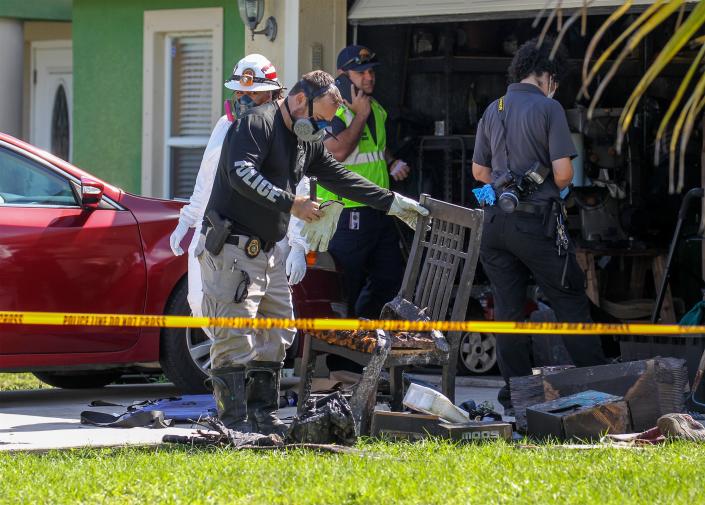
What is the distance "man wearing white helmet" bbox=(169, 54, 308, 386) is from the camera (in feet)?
22.8

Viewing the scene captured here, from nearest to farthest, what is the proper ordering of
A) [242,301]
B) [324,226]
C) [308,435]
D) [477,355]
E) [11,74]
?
[308,435]
[242,301]
[324,226]
[477,355]
[11,74]

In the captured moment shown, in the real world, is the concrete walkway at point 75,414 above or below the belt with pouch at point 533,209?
below

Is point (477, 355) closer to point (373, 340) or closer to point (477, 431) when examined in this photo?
point (373, 340)

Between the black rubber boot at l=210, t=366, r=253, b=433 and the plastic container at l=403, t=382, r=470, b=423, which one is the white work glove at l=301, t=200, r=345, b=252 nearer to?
the black rubber boot at l=210, t=366, r=253, b=433

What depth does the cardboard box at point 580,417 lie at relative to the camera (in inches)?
243

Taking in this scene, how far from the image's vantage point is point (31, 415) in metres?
7.67

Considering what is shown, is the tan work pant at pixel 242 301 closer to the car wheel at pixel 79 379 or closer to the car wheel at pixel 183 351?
the car wheel at pixel 183 351

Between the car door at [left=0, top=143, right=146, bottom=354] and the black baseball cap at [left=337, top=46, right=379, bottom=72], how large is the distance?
1.86 meters

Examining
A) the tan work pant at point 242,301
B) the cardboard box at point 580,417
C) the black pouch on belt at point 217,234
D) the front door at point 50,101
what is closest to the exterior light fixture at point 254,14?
the tan work pant at point 242,301

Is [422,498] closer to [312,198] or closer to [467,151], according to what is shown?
[312,198]

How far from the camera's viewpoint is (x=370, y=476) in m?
5.05

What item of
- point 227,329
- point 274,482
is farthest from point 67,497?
point 227,329

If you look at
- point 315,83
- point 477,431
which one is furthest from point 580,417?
point 315,83

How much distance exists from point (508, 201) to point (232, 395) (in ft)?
6.13
